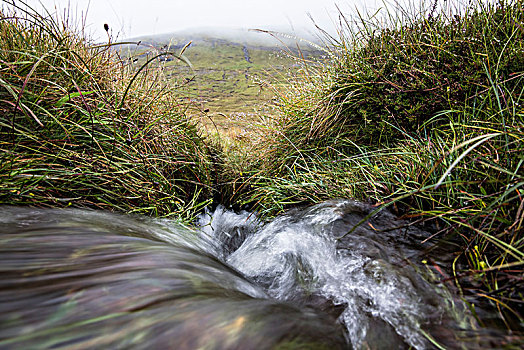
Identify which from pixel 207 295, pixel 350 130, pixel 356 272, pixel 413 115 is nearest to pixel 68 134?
pixel 207 295

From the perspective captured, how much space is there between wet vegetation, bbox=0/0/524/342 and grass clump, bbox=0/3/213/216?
2 cm

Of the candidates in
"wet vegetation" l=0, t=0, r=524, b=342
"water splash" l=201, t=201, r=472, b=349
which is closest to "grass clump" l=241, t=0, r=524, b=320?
"wet vegetation" l=0, t=0, r=524, b=342

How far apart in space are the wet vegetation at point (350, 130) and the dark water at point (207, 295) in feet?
0.68

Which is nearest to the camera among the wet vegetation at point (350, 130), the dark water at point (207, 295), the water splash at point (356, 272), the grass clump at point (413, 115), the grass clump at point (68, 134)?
the dark water at point (207, 295)

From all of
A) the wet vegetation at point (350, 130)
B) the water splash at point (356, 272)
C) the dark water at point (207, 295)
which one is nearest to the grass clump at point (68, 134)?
the wet vegetation at point (350, 130)

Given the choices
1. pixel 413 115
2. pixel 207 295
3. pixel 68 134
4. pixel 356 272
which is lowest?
pixel 356 272

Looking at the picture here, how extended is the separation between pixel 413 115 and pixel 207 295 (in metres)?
2.75

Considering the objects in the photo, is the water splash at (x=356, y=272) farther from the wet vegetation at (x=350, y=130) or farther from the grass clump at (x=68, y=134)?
the grass clump at (x=68, y=134)

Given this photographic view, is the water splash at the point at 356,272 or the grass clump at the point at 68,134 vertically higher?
the grass clump at the point at 68,134

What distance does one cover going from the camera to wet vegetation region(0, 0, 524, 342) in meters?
1.43

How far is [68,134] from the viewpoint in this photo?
1.94 m

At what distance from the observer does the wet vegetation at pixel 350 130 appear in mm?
1427

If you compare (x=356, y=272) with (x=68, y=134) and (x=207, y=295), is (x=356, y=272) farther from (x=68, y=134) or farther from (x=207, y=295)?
(x=68, y=134)

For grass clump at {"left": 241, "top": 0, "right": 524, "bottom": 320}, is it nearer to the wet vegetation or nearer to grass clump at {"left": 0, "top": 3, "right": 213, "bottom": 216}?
the wet vegetation
